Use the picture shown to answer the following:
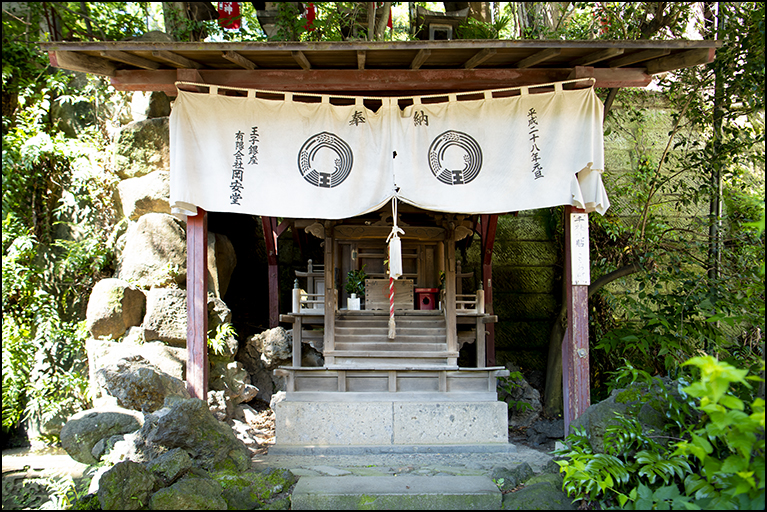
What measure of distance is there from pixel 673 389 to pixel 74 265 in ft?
32.9

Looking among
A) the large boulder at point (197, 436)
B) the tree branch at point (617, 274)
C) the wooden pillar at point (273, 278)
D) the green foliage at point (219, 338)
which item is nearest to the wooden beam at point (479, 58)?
the tree branch at point (617, 274)

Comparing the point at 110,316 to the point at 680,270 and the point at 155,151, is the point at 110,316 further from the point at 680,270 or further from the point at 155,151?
the point at 680,270

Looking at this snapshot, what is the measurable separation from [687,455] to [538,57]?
14.7 ft

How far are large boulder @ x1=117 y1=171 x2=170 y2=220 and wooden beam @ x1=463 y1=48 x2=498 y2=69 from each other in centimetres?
630

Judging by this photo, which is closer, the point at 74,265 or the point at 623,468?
the point at 623,468

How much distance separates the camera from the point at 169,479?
4461mm

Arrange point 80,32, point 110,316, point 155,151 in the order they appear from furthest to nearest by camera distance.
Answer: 1. point 80,32
2. point 155,151
3. point 110,316

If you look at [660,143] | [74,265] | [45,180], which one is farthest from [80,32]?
[660,143]

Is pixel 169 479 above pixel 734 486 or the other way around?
the other way around

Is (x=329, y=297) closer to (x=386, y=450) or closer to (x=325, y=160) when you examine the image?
(x=386, y=450)

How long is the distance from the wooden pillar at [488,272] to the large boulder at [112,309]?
6952 mm

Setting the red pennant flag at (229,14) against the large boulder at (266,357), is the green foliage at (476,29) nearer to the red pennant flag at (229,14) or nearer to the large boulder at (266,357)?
the red pennant flag at (229,14)

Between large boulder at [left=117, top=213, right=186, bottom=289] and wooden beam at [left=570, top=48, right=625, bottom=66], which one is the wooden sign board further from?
large boulder at [left=117, top=213, right=186, bottom=289]

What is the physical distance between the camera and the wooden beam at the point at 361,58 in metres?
5.59
